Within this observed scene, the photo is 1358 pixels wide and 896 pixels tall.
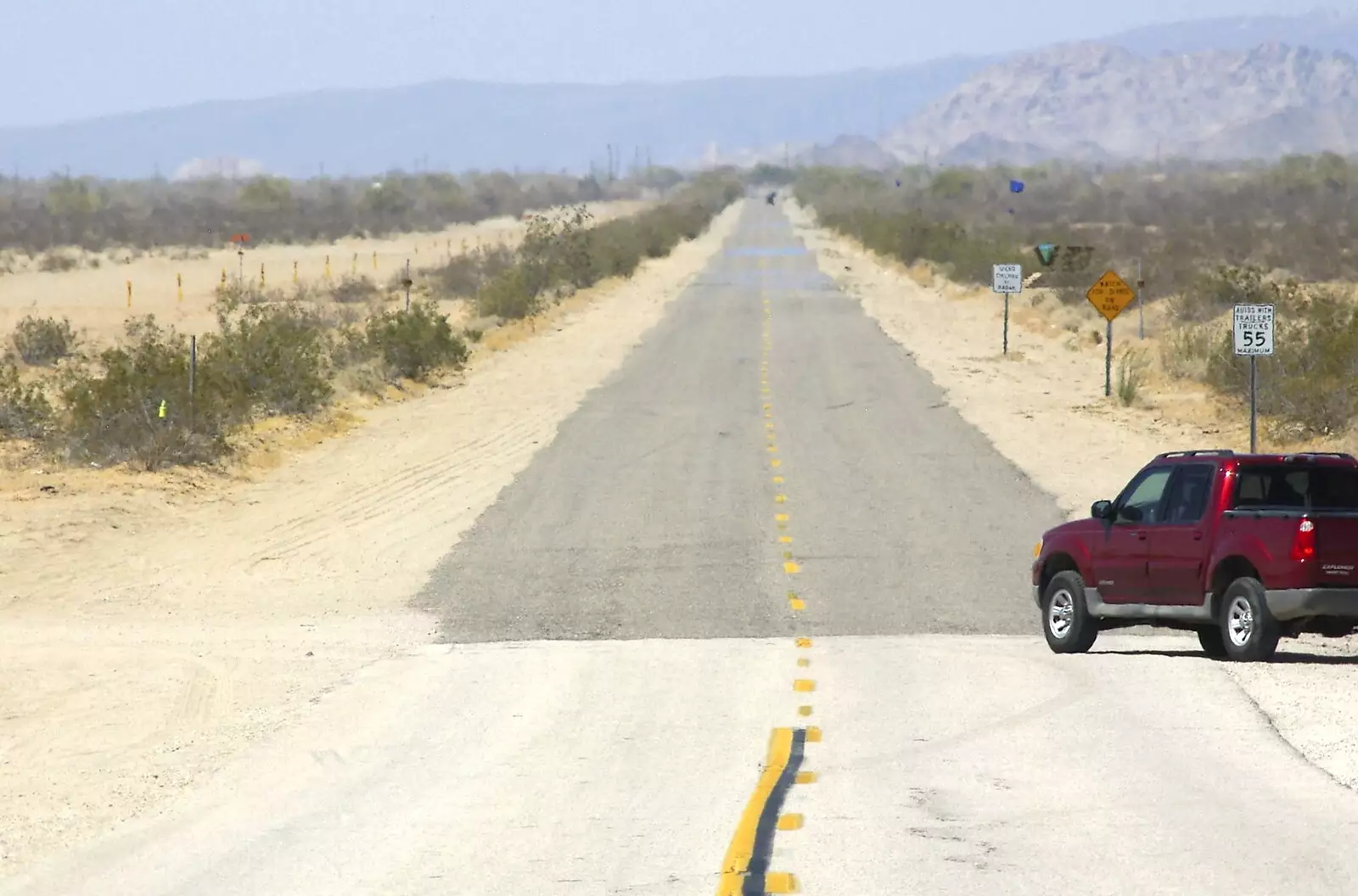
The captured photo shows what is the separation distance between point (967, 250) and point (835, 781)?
215ft

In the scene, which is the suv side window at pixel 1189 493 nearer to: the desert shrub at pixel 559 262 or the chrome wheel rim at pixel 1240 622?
the chrome wheel rim at pixel 1240 622

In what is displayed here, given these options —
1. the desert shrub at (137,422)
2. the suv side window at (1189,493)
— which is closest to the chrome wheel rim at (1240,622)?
the suv side window at (1189,493)

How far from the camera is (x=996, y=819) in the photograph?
33.4ft

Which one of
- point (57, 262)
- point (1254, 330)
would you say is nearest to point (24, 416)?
point (1254, 330)

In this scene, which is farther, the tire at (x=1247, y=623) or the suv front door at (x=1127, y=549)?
the suv front door at (x=1127, y=549)

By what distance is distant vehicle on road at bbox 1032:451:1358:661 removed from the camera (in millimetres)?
14836

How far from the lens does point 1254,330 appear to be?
24.5 metres

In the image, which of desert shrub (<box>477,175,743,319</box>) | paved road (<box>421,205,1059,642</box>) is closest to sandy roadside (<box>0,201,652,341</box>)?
desert shrub (<box>477,175,743,319</box>)

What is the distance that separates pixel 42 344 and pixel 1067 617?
3359 cm

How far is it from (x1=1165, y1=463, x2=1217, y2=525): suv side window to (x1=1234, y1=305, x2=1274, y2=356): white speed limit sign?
868cm

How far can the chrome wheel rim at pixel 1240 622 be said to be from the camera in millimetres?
Answer: 15359

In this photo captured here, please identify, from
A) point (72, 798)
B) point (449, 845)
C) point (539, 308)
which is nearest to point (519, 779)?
point (449, 845)

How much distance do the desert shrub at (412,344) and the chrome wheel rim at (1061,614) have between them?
976 inches

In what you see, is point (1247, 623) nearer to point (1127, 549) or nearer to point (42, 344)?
point (1127, 549)
